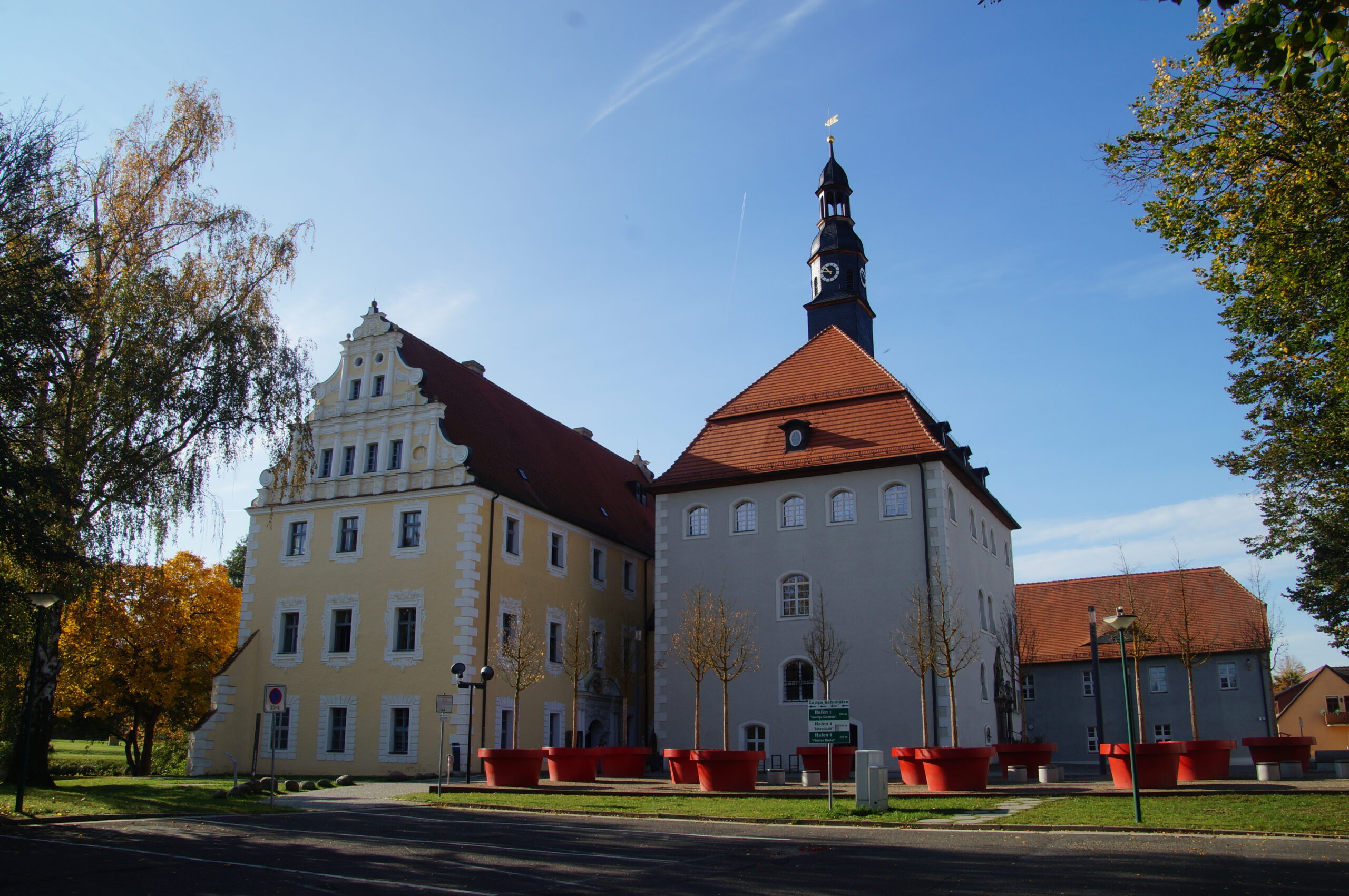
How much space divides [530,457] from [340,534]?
7120mm

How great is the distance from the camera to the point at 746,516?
2902 cm

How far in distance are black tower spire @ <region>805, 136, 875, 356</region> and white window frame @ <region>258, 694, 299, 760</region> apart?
20.8 meters

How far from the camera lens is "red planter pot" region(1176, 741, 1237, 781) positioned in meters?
20.4

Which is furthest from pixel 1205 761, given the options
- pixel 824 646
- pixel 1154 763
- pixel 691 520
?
pixel 691 520

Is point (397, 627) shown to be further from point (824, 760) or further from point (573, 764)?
point (824, 760)

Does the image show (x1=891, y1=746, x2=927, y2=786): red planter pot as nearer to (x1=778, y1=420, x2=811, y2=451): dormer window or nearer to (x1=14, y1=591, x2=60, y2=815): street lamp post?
(x1=778, y1=420, x2=811, y2=451): dormer window

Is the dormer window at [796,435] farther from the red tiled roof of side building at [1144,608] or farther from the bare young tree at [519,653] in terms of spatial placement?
the red tiled roof of side building at [1144,608]

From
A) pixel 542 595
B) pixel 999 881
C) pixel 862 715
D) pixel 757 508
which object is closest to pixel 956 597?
pixel 862 715

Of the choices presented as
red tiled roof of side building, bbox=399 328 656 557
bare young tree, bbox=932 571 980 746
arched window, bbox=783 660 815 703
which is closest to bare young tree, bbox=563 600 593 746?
red tiled roof of side building, bbox=399 328 656 557

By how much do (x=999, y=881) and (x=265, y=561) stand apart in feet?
90.1

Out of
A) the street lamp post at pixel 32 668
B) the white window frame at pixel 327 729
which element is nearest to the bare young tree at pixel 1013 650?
the white window frame at pixel 327 729

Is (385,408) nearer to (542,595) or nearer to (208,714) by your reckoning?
(542,595)

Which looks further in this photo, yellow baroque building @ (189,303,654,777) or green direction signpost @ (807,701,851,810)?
yellow baroque building @ (189,303,654,777)

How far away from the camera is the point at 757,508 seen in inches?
1135
